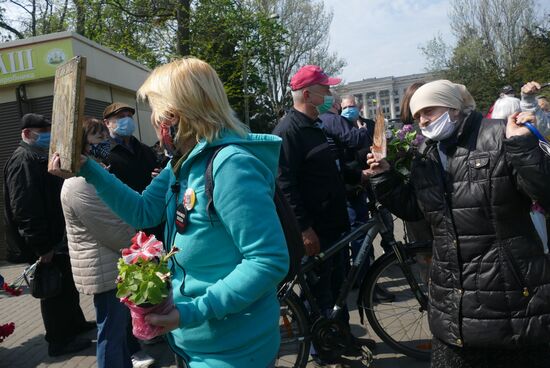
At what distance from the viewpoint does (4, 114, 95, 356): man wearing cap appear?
4.05 meters

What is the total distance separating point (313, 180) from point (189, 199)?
208 centimetres

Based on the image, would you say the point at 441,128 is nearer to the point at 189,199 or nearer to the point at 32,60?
the point at 189,199

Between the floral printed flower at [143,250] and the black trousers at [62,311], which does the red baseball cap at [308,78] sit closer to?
the floral printed flower at [143,250]

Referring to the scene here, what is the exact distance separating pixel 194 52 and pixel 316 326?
14.3 m

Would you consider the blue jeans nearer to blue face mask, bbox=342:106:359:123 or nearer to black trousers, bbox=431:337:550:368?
black trousers, bbox=431:337:550:368

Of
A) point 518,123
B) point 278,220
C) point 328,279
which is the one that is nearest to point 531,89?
point 328,279

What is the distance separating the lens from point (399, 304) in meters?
3.83

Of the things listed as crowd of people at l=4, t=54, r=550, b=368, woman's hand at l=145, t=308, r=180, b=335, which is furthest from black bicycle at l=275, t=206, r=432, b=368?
woman's hand at l=145, t=308, r=180, b=335

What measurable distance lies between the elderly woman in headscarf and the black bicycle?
112cm

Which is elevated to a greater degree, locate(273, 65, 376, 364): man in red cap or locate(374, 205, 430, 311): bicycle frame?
locate(273, 65, 376, 364): man in red cap

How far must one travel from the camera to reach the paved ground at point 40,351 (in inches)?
148

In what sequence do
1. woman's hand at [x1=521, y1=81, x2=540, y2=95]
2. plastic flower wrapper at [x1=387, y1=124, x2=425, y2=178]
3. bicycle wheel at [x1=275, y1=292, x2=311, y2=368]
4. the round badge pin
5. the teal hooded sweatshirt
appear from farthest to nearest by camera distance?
woman's hand at [x1=521, y1=81, x2=540, y2=95] → bicycle wheel at [x1=275, y1=292, x2=311, y2=368] → plastic flower wrapper at [x1=387, y1=124, x2=425, y2=178] → the round badge pin → the teal hooded sweatshirt

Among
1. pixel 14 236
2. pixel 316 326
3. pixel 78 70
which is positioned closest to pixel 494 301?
pixel 316 326

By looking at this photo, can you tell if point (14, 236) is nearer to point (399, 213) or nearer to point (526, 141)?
point (399, 213)
